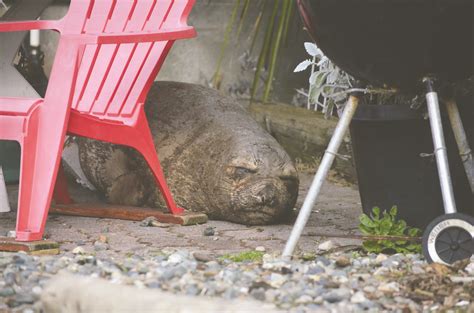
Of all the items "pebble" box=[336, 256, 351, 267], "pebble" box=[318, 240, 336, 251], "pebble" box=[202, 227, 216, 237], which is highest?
"pebble" box=[202, 227, 216, 237]

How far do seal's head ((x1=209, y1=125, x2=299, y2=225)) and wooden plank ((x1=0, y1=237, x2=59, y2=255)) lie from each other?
0.78 meters

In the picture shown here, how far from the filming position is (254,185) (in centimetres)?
359

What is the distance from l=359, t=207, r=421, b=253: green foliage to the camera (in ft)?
9.43

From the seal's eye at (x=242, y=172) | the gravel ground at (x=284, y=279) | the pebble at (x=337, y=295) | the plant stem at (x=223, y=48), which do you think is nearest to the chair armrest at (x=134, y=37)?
the seal's eye at (x=242, y=172)

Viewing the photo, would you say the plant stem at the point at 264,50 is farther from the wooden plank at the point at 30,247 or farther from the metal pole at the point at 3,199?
the wooden plank at the point at 30,247

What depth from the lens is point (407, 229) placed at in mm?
2949

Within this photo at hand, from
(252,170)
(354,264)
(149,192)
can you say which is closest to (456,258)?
(354,264)

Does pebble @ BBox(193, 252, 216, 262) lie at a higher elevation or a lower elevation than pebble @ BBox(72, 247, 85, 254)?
lower

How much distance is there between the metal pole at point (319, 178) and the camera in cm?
271

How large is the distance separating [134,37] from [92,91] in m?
0.59

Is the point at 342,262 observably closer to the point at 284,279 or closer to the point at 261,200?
the point at 284,279

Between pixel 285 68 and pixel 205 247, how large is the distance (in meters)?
2.50

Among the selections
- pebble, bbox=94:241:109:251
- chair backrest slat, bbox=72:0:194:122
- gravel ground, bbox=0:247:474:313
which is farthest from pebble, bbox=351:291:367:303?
chair backrest slat, bbox=72:0:194:122

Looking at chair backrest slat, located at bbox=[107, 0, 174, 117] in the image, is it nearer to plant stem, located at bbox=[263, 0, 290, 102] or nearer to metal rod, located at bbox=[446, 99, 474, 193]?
metal rod, located at bbox=[446, 99, 474, 193]
